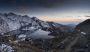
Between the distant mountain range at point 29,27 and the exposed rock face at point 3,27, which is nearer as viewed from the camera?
the distant mountain range at point 29,27

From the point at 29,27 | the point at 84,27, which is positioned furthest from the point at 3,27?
the point at 84,27

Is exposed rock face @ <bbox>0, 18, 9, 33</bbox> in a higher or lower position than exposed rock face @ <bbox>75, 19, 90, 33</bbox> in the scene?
lower

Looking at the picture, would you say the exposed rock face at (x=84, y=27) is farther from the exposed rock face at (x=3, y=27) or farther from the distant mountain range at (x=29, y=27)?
the exposed rock face at (x=3, y=27)

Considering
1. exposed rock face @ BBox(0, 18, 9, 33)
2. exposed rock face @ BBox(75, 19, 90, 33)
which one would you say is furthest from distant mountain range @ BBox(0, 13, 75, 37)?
exposed rock face @ BBox(75, 19, 90, 33)

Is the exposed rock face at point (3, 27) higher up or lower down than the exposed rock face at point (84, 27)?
lower down

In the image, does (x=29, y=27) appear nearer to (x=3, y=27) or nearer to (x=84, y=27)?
(x=3, y=27)

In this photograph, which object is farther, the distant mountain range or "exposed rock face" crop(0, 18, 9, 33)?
"exposed rock face" crop(0, 18, 9, 33)

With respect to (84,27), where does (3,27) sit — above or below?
below

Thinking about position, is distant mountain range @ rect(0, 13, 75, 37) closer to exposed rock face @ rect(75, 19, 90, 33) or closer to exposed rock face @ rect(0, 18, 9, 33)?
exposed rock face @ rect(0, 18, 9, 33)

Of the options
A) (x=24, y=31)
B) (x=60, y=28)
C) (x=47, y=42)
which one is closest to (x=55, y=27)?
(x=60, y=28)

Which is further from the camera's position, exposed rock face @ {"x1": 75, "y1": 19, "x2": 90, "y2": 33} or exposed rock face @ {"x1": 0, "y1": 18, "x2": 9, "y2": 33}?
exposed rock face @ {"x1": 0, "y1": 18, "x2": 9, "y2": 33}

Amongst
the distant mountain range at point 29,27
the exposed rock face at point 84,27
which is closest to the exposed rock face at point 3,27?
the distant mountain range at point 29,27
